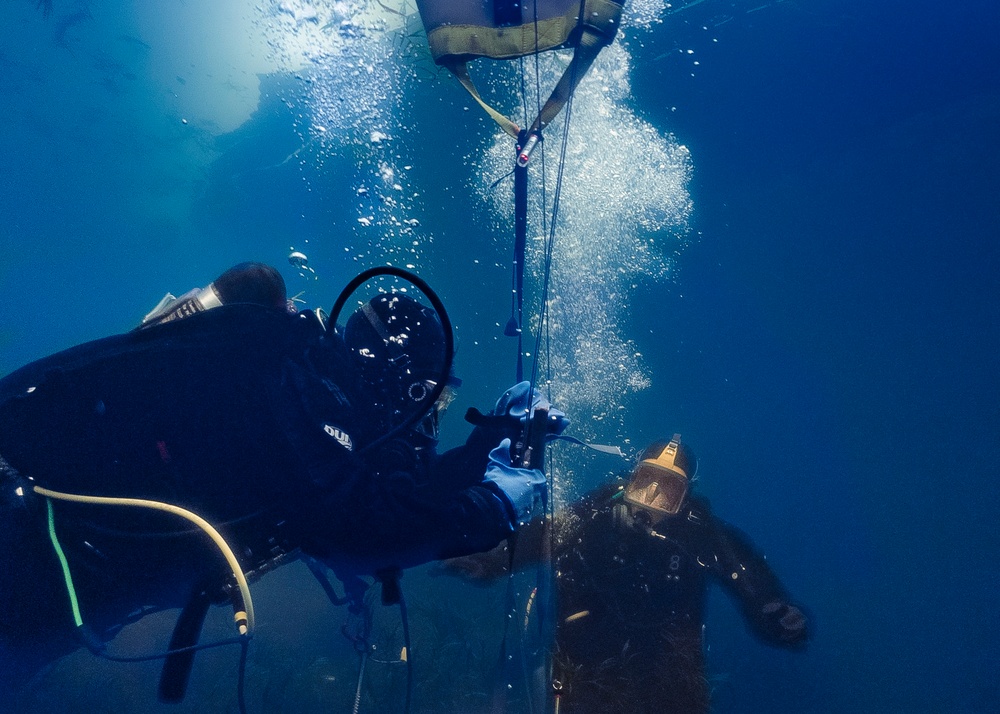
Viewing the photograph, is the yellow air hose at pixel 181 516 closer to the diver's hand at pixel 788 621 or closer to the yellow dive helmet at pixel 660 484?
the yellow dive helmet at pixel 660 484

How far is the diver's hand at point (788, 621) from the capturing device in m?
3.79

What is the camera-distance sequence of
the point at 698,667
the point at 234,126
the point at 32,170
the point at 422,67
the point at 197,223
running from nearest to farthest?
the point at 698,667, the point at 422,67, the point at 234,126, the point at 32,170, the point at 197,223

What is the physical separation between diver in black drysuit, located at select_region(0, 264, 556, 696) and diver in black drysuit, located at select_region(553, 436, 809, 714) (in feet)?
8.95

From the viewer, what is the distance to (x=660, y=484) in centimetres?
402

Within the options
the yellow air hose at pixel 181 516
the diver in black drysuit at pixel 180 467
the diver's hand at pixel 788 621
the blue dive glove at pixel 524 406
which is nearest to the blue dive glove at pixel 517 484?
the blue dive glove at pixel 524 406

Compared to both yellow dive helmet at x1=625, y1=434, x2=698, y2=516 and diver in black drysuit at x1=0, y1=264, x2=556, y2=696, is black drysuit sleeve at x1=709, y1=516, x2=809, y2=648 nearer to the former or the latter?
yellow dive helmet at x1=625, y1=434, x2=698, y2=516

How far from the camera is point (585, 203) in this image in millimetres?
9547

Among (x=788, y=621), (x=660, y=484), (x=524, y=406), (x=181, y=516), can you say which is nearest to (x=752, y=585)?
(x=788, y=621)

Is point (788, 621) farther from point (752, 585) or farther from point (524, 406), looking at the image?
point (524, 406)

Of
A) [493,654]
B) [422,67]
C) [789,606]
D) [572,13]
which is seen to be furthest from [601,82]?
[493,654]

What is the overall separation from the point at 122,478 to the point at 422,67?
9434 millimetres

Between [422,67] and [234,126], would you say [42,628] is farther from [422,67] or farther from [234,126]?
[234,126]

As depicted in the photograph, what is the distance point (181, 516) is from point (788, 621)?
14.4 ft

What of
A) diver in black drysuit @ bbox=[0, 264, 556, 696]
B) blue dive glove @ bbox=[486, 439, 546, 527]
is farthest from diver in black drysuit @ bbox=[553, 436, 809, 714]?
diver in black drysuit @ bbox=[0, 264, 556, 696]
